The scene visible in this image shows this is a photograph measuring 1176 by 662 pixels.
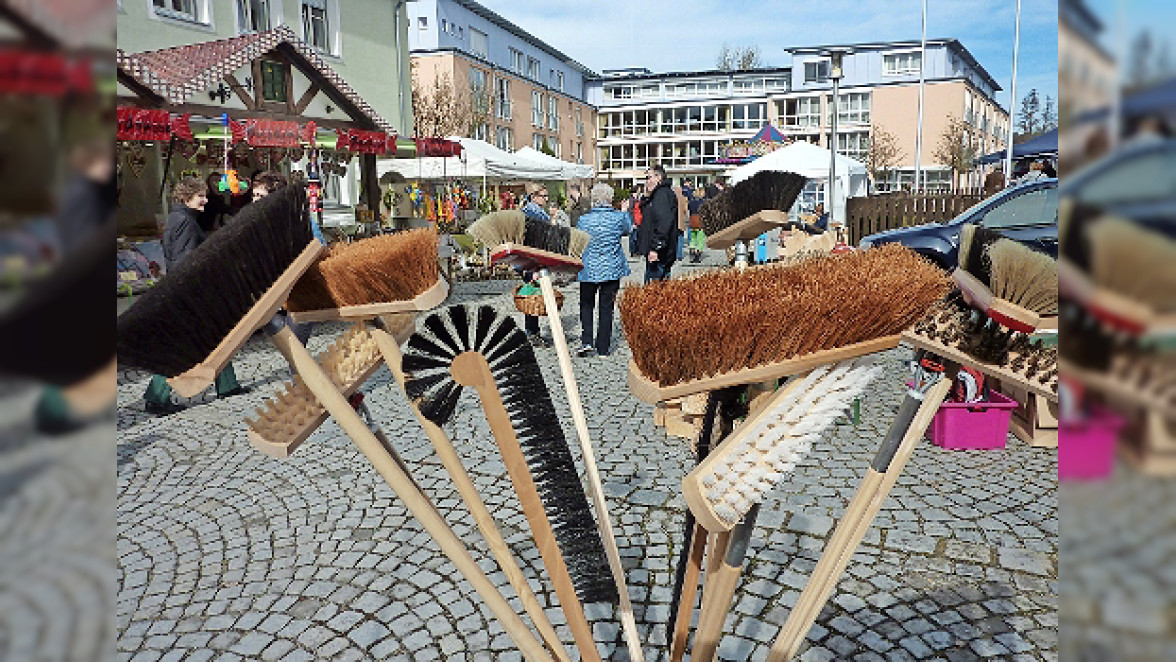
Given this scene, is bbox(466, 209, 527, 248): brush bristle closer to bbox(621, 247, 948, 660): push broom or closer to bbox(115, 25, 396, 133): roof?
bbox(621, 247, 948, 660): push broom

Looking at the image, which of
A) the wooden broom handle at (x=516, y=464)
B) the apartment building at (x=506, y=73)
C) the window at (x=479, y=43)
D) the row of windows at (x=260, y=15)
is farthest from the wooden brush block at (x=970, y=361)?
the window at (x=479, y=43)

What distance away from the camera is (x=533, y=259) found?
1972mm

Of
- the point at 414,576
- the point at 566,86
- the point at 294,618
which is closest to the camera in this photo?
the point at 294,618

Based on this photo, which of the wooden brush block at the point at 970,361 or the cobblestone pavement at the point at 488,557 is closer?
the wooden brush block at the point at 970,361

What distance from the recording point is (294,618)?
3.05 meters

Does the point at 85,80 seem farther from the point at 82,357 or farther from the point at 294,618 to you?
the point at 294,618

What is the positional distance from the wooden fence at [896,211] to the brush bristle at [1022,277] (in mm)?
14341

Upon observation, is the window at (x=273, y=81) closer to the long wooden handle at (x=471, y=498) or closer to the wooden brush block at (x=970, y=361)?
the long wooden handle at (x=471, y=498)

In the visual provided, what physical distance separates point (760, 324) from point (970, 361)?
0.38 metres

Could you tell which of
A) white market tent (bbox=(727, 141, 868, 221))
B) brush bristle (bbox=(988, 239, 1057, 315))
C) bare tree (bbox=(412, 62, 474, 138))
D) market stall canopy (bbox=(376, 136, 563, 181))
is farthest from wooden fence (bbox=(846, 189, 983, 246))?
bare tree (bbox=(412, 62, 474, 138))

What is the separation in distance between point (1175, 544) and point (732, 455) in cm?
94

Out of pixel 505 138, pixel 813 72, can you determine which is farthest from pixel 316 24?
pixel 813 72

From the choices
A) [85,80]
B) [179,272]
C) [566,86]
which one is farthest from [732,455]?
[566,86]

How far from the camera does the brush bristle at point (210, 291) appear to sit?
3.76 ft
